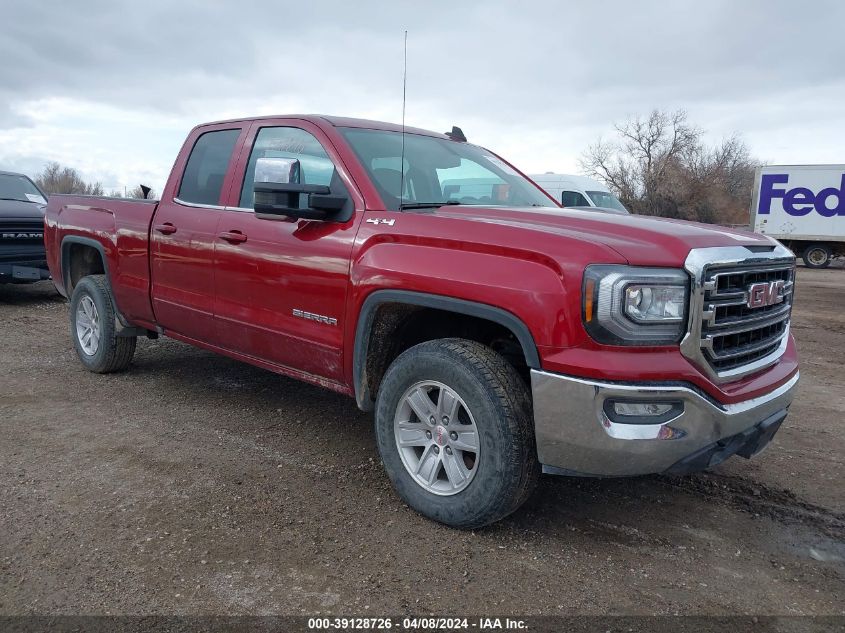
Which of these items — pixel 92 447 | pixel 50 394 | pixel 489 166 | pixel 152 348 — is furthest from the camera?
pixel 152 348

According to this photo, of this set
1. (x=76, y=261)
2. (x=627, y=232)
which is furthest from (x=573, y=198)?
(x=627, y=232)

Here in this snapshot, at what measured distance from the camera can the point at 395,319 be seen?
347cm

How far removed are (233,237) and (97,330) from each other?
7.42 feet

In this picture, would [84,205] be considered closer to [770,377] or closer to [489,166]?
[489,166]

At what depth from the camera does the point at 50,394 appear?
5.18 m

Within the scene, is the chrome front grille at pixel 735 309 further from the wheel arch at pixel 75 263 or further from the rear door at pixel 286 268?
the wheel arch at pixel 75 263

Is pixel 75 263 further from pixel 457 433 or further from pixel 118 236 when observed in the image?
pixel 457 433

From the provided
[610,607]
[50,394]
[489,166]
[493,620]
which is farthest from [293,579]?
[50,394]

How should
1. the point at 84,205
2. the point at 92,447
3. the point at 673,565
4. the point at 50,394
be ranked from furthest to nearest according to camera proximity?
1. the point at 84,205
2. the point at 50,394
3. the point at 92,447
4. the point at 673,565

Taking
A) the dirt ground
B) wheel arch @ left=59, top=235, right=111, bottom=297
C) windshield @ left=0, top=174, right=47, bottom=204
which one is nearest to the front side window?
the dirt ground

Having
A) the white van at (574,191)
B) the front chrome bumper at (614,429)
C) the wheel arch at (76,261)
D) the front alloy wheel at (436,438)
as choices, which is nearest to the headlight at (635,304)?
the front chrome bumper at (614,429)

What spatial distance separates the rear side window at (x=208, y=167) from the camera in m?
4.50

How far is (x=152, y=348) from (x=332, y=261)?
393 cm

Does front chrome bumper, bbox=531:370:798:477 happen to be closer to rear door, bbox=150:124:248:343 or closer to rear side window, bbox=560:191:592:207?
rear door, bbox=150:124:248:343
